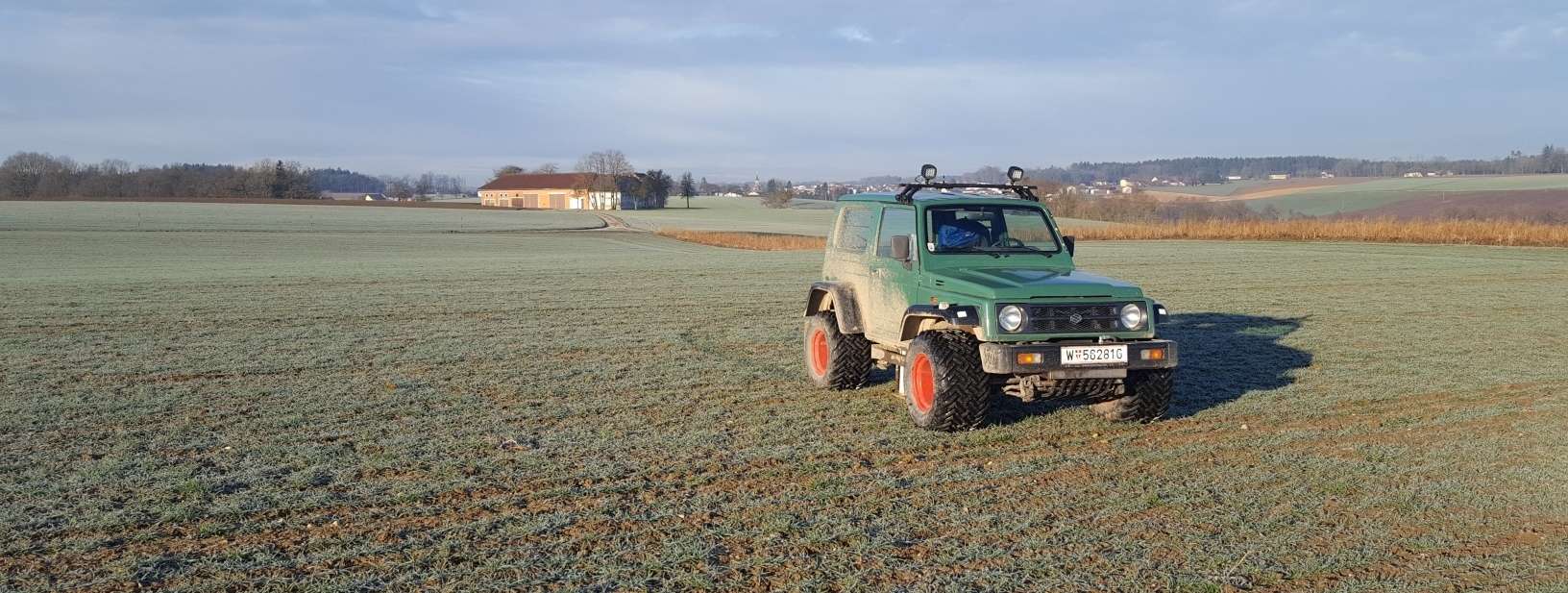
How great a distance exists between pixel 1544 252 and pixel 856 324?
101 feet

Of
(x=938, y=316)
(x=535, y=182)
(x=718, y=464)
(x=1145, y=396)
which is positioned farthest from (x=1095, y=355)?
(x=535, y=182)

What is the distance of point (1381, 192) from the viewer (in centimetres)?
7981

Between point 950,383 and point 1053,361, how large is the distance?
2.32ft

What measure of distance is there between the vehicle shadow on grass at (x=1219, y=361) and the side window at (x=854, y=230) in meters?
1.73

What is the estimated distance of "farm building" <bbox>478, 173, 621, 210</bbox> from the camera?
11556cm

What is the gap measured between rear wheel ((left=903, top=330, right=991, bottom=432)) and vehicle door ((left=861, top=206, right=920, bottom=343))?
24.2 inches

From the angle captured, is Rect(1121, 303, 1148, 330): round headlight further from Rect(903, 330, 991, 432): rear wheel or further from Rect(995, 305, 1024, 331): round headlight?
Rect(903, 330, 991, 432): rear wheel

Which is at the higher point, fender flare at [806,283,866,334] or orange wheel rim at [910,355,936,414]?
fender flare at [806,283,866,334]

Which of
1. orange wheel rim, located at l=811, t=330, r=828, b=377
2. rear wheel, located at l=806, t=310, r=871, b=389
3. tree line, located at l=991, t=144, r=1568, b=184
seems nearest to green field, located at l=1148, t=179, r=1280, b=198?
Answer: tree line, located at l=991, t=144, r=1568, b=184

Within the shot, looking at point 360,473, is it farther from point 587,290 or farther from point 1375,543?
point 587,290

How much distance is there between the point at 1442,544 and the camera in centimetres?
561

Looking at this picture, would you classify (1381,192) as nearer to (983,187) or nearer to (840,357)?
(983,187)

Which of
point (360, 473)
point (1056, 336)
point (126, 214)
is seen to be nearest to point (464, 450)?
point (360, 473)

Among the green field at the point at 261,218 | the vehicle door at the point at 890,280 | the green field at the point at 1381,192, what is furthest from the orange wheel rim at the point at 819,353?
the green field at the point at 1381,192
